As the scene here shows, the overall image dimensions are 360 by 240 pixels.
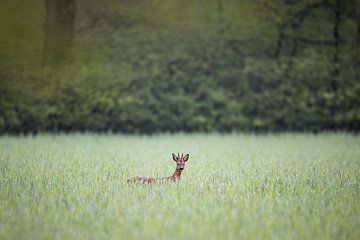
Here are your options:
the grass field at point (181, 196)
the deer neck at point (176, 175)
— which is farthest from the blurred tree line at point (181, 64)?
the deer neck at point (176, 175)

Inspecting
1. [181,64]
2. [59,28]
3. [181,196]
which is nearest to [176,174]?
[181,196]

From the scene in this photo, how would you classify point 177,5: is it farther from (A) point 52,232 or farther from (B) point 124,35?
(A) point 52,232

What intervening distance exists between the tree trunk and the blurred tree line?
21 millimetres

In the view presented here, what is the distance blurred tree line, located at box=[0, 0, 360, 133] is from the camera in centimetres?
1005

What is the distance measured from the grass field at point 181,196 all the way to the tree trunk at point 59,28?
3.80 metres

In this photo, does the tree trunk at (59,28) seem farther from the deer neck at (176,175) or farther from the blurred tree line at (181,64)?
the deer neck at (176,175)

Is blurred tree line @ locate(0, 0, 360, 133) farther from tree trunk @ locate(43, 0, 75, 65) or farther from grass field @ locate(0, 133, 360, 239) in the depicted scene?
grass field @ locate(0, 133, 360, 239)

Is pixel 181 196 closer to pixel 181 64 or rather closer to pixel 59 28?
pixel 181 64

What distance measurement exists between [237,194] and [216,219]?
2.56ft

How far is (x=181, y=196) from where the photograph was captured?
374 centimetres

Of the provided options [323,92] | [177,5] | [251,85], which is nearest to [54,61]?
[177,5]

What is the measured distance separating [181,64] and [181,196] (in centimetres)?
692

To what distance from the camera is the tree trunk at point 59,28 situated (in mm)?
10414

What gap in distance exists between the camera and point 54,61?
1036 cm
